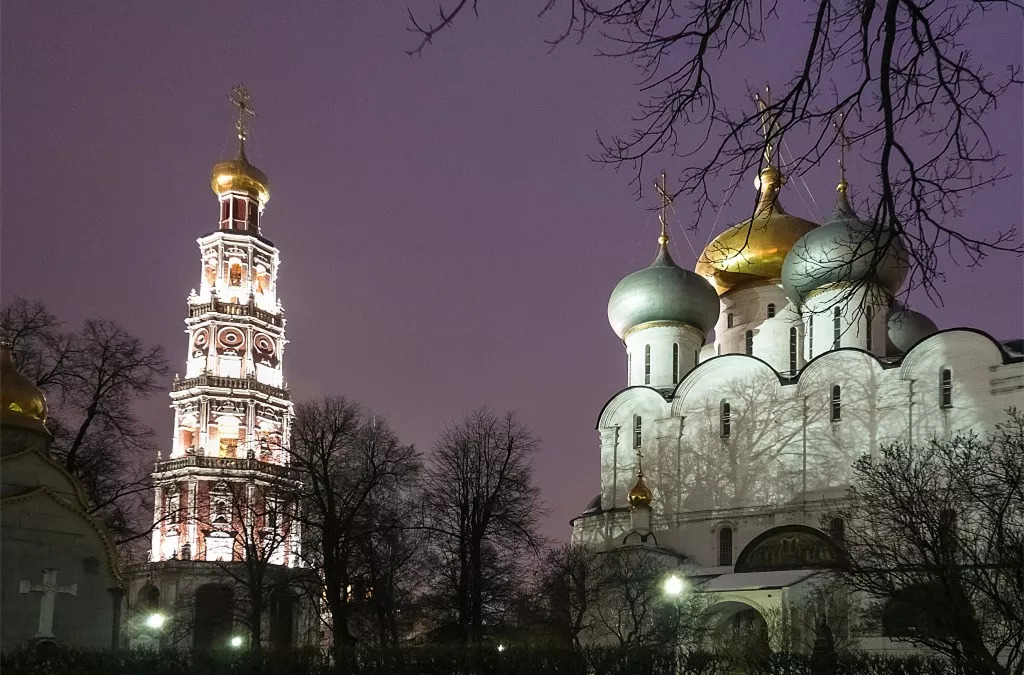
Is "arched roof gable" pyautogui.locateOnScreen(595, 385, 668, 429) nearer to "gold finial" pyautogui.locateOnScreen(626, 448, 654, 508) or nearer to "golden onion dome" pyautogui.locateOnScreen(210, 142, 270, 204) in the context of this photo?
"gold finial" pyautogui.locateOnScreen(626, 448, 654, 508)

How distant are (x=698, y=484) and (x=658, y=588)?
559 cm

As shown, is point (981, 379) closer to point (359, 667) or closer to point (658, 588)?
point (658, 588)

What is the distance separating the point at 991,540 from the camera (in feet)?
60.1

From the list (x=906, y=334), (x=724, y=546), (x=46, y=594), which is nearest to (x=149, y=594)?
(x=724, y=546)

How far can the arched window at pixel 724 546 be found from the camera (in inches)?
1334

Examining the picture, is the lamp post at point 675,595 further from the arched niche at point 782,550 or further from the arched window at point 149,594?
the arched window at point 149,594

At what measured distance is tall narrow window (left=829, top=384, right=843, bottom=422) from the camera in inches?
1296

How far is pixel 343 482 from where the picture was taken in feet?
94.7

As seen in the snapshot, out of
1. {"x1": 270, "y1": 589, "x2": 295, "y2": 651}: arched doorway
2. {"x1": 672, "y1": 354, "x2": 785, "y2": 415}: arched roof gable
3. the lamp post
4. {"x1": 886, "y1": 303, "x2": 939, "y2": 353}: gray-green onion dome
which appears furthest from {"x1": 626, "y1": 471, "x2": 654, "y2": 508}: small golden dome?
{"x1": 270, "y1": 589, "x2": 295, "y2": 651}: arched doorway

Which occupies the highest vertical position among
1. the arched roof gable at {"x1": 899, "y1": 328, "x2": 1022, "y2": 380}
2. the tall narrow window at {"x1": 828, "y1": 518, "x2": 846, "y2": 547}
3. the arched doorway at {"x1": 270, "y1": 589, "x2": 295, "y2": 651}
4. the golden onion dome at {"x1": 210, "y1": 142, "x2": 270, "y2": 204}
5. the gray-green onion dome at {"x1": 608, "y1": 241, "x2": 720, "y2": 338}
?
the golden onion dome at {"x1": 210, "y1": 142, "x2": 270, "y2": 204}

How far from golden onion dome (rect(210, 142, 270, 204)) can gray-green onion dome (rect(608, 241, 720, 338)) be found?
21.8 metres

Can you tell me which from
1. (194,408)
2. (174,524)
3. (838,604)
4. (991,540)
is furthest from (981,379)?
(194,408)

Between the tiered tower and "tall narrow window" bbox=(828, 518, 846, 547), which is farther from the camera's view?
the tiered tower

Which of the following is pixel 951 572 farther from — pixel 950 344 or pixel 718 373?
pixel 718 373
